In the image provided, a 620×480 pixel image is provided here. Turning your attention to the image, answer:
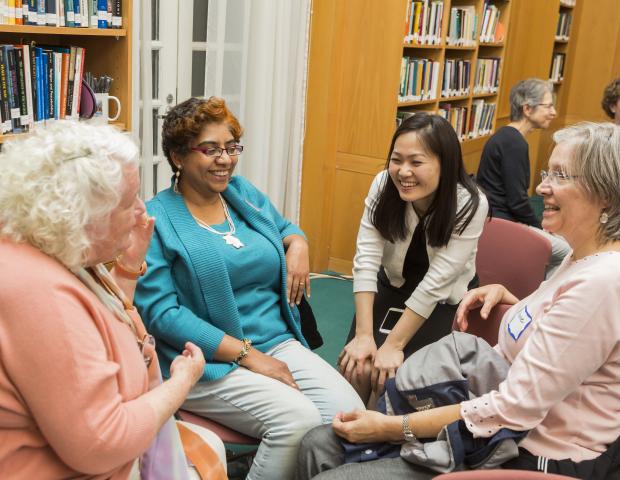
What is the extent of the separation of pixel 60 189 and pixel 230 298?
86 cm

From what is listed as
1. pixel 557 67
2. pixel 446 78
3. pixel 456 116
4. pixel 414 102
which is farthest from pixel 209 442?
pixel 557 67

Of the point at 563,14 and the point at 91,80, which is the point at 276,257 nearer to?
the point at 91,80

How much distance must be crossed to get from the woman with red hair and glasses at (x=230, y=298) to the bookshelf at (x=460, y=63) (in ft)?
7.63

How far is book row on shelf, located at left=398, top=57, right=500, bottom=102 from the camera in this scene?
4301mm

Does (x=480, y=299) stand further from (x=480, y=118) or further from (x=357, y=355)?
(x=480, y=118)

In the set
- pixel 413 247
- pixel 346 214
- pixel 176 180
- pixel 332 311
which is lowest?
pixel 332 311

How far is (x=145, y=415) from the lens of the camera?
1.23 meters

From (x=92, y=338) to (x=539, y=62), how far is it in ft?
20.7

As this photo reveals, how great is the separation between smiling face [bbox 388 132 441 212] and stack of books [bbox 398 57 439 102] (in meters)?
2.00

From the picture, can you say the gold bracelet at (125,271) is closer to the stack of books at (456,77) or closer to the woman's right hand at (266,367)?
the woman's right hand at (266,367)

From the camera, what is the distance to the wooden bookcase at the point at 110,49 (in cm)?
249

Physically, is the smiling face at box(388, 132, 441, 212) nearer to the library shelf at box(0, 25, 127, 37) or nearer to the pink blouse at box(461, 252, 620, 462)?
the pink blouse at box(461, 252, 620, 462)

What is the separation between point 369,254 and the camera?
234 centimetres

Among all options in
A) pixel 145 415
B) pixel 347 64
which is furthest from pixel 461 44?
pixel 145 415
